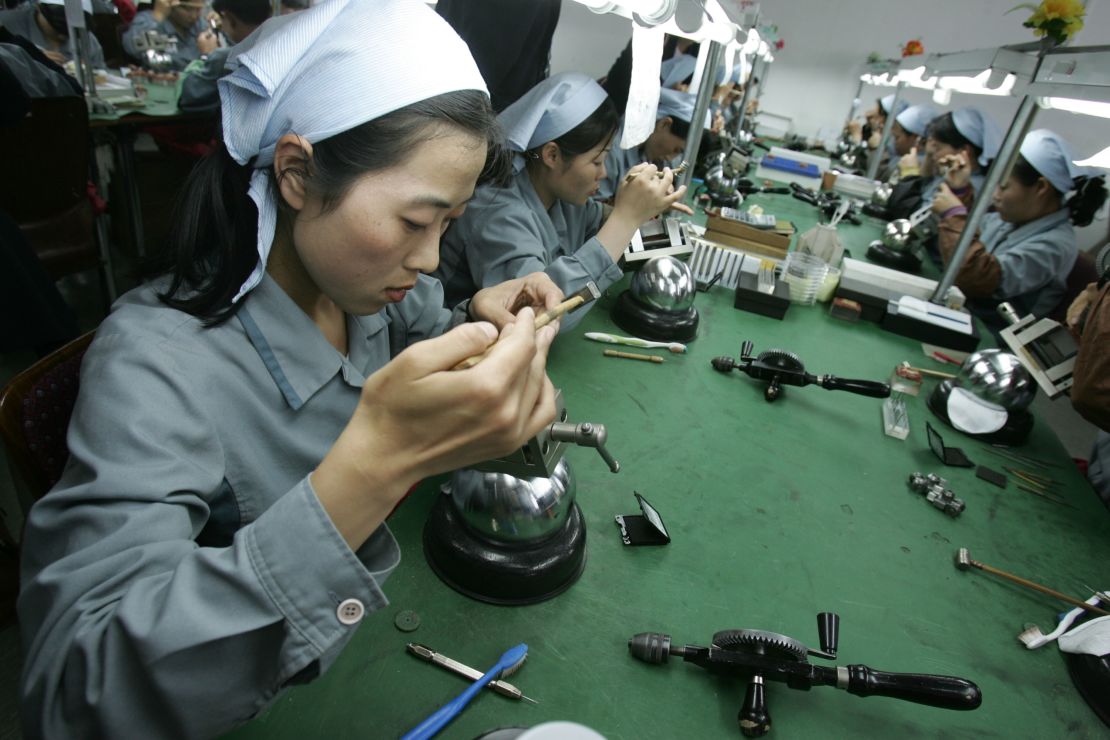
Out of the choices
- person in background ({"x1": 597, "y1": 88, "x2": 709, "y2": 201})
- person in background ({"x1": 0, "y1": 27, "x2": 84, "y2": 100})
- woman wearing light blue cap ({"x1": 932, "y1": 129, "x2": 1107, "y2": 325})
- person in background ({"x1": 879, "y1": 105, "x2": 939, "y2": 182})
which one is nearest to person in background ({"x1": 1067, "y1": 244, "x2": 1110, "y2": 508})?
woman wearing light blue cap ({"x1": 932, "y1": 129, "x2": 1107, "y2": 325})

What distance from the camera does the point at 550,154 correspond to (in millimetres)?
1752

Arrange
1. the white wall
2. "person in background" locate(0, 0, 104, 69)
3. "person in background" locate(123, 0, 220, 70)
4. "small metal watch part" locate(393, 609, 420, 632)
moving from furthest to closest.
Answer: the white wall
"person in background" locate(123, 0, 220, 70)
"person in background" locate(0, 0, 104, 69)
"small metal watch part" locate(393, 609, 420, 632)

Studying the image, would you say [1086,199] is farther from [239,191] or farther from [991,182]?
[239,191]

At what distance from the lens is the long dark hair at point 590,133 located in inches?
67.0

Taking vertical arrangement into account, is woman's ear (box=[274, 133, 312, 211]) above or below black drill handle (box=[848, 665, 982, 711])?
above

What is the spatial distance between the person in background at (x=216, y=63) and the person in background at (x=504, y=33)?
1460 mm

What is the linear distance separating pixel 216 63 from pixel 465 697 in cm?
365

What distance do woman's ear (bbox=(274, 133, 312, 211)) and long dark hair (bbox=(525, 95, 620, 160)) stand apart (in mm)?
1077

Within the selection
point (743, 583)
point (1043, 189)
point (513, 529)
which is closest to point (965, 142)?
point (1043, 189)

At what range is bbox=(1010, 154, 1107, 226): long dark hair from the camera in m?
2.73

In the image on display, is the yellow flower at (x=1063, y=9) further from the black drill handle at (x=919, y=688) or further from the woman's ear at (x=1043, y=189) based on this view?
the black drill handle at (x=919, y=688)

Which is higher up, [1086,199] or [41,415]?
[1086,199]

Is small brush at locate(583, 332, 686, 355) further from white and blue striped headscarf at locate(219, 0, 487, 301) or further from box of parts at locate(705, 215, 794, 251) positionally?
white and blue striped headscarf at locate(219, 0, 487, 301)

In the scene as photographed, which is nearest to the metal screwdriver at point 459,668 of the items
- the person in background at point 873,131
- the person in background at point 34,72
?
the person in background at point 34,72
